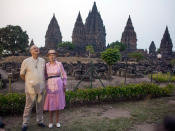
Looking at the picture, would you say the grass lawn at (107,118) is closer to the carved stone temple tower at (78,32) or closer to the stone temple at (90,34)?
the stone temple at (90,34)

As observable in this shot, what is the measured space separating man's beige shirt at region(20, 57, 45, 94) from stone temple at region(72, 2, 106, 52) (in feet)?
171

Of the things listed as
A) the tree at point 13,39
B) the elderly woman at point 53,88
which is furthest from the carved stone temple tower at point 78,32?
the elderly woman at point 53,88

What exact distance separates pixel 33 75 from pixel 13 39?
43.0m

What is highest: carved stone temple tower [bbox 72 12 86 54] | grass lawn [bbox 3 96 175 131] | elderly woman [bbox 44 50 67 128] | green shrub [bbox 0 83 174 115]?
carved stone temple tower [bbox 72 12 86 54]

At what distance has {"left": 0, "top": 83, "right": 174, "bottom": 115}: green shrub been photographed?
4934 millimetres

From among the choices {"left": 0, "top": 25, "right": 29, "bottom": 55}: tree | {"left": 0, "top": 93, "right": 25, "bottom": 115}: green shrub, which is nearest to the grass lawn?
{"left": 0, "top": 93, "right": 25, "bottom": 115}: green shrub

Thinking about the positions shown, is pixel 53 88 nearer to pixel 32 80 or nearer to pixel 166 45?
pixel 32 80

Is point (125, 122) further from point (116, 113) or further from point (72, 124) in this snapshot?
point (72, 124)

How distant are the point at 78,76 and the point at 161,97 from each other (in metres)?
7.82

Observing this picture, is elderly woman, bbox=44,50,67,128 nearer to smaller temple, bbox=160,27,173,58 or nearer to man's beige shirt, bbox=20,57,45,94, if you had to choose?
man's beige shirt, bbox=20,57,45,94

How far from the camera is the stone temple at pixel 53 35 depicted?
61188 millimetres

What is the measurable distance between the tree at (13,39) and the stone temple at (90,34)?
19.1m

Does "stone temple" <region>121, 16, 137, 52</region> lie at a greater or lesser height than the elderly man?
greater

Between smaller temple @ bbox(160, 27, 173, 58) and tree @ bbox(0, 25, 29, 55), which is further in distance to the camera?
smaller temple @ bbox(160, 27, 173, 58)
